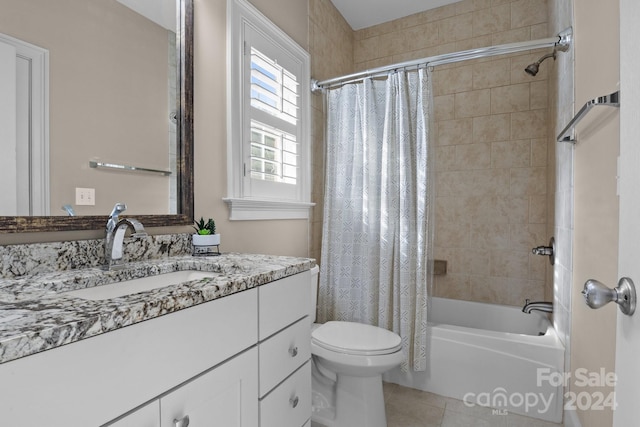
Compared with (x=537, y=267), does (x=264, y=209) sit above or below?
above

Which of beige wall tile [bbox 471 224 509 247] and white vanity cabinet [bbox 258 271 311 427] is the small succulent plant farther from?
beige wall tile [bbox 471 224 509 247]

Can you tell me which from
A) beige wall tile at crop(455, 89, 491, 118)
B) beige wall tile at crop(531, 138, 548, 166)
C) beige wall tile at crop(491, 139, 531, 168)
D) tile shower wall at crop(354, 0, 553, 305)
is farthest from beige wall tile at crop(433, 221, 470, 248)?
beige wall tile at crop(455, 89, 491, 118)

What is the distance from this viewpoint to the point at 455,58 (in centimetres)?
187

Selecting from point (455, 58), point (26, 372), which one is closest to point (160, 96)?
point (26, 372)

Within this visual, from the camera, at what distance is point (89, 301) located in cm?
68

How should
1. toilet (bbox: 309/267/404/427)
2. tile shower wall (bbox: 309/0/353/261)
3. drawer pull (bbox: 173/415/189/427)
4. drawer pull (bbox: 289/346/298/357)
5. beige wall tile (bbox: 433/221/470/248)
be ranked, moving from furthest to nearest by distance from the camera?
beige wall tile (bbox: 433/221/470/248) < tile shower wall (bbox: 309/0/353/261) < toilet (bbox: 309/267/404/427) < drawer pull (bbox: 289/346/298/357) < drawer pull (bbox: 173/415/189/427)

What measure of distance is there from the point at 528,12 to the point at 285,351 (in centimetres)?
286

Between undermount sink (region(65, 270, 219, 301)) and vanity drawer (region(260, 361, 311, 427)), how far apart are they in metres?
0.45

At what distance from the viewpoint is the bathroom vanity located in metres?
0.52

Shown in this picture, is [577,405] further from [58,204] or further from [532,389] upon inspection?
[58,204]

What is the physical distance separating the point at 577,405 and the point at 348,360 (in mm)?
1042

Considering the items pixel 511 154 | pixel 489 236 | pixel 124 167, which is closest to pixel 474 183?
pixel 511 154

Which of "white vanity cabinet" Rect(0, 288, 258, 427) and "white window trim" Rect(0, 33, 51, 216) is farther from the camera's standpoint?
"white window trim" Rect(0, 33, 51, 216)

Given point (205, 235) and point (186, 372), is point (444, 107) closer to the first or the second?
point (205, 235)
